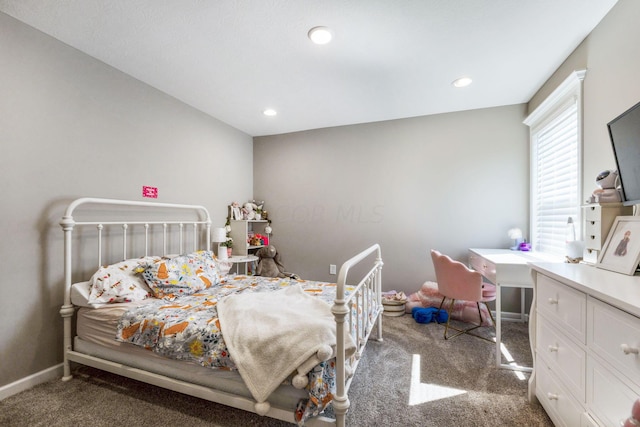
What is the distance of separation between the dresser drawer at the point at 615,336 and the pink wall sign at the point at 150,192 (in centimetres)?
310

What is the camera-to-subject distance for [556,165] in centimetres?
242

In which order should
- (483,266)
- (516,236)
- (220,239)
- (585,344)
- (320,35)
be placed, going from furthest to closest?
(220,239), (516,236), (483,266), (320,35), (585,344)

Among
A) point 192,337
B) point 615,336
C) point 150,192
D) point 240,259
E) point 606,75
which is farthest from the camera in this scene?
point 240,259

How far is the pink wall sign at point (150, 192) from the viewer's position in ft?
8.12

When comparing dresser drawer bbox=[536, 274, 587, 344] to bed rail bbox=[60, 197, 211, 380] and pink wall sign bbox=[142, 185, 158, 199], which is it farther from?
pink wall sign bbox=[142, 185, 158, 199]

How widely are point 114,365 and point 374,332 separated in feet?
6.68

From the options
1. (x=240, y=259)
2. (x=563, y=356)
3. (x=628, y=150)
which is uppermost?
(x=628, y=150)

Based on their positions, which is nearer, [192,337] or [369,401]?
[192,337]

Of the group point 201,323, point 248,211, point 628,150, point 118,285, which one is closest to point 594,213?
point 628,150

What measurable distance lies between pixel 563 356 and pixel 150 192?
316cm

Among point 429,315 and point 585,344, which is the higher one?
point 585,344

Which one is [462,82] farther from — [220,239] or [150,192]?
[150,192]

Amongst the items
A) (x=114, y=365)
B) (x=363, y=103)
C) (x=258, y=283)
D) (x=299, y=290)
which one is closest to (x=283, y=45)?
(x=363, y=103)

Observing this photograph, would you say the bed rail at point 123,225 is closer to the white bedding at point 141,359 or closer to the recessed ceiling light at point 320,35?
the white bedding at point 141,359
